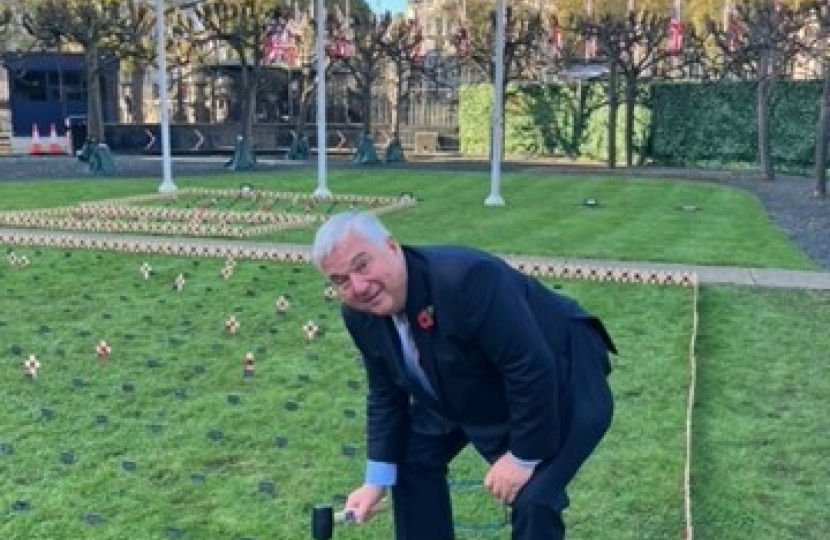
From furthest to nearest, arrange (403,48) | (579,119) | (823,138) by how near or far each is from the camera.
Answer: (579,119), (403,48), (823,138)

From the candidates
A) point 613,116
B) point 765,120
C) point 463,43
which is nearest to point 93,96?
point 463,43

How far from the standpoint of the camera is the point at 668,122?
1061 inches

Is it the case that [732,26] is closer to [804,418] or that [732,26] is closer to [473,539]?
[804,418]

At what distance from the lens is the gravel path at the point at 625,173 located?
12.6 m

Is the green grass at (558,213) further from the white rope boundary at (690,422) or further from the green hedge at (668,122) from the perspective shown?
the green hedge at (668,122)

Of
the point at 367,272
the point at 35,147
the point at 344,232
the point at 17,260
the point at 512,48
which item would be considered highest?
the point at 512,48

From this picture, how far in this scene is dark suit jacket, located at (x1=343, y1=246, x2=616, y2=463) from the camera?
2.34m

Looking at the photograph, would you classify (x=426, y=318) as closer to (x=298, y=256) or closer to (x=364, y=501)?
(x=364, y=501)

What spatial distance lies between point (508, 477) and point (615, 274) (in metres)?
6.42

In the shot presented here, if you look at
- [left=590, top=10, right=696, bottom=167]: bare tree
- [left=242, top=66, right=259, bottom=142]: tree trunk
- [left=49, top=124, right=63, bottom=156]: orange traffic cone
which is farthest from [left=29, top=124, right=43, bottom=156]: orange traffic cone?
[left=590, top=10, right=696, bottom=167]: bare tree

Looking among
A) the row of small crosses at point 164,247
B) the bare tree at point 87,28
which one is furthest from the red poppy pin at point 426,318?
the bare tree at point 87,28

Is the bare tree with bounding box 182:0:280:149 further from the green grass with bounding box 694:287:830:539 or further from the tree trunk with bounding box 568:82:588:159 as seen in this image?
the green grass with bounding box 694:287:830:539

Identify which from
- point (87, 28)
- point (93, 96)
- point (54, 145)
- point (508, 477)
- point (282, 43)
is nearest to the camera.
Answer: point (508, 477)

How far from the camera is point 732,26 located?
999 inches
